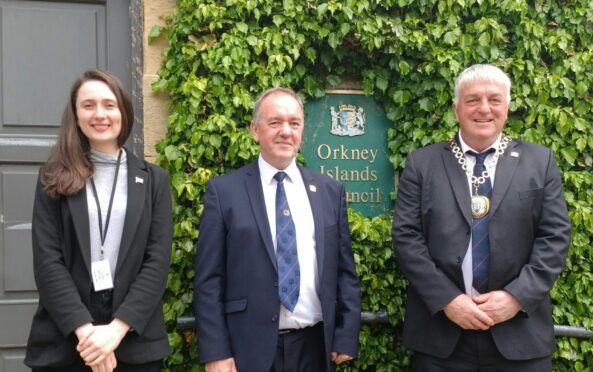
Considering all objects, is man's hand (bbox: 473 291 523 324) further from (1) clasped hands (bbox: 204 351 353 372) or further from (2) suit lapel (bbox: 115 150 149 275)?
(2) suit lapel (bbox: 115 150 149 275)

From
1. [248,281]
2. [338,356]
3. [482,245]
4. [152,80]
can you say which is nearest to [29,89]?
[152,80]

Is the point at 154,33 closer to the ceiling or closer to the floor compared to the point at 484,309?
closer to the ceiling

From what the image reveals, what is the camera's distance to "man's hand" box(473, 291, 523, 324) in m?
2.97

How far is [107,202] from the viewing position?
2.80m

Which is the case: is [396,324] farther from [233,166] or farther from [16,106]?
[16,106]

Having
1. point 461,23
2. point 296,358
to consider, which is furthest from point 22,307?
point 461,23

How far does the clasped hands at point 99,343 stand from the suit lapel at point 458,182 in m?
1.64

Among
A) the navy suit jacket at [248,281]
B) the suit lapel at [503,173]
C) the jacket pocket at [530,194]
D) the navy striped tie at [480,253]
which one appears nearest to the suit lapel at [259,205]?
the navy suit jacket at [248,281]

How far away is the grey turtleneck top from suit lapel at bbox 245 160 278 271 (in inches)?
23.5

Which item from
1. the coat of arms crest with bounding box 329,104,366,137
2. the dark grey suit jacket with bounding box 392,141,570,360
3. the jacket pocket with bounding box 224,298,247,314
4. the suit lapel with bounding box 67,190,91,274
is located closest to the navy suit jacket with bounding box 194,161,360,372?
the jacket pocket with bounding box 224,298,247,314

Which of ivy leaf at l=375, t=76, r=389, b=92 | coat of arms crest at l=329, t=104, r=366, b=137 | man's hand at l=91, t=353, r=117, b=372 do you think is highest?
ivy leaf at l=375, t=76, r=389, b=92

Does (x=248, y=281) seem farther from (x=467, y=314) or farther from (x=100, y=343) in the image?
(x=467, y=314)

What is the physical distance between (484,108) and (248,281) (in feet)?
4.63

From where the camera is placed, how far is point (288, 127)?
314cm
